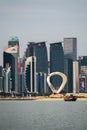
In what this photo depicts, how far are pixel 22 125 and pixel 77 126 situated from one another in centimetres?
1054

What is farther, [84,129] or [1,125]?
[1,125]

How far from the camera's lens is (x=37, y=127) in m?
102

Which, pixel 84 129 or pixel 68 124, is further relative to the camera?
pixel 68 124

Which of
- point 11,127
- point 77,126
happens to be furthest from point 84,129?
point 11,127

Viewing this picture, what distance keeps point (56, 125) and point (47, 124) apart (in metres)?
3.77

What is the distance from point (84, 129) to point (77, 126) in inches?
260

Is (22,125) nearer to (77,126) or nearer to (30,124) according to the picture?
(30,124)

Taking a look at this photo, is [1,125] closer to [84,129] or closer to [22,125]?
[22,125]

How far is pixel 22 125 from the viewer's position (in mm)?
105750

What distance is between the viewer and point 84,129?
9625 centimetres

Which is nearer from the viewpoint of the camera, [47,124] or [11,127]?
[11,127]

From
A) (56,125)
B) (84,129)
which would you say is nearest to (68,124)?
(56,125)

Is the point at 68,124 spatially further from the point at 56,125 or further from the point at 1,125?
the point at 1,125

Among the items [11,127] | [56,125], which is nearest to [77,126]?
[56,125]
